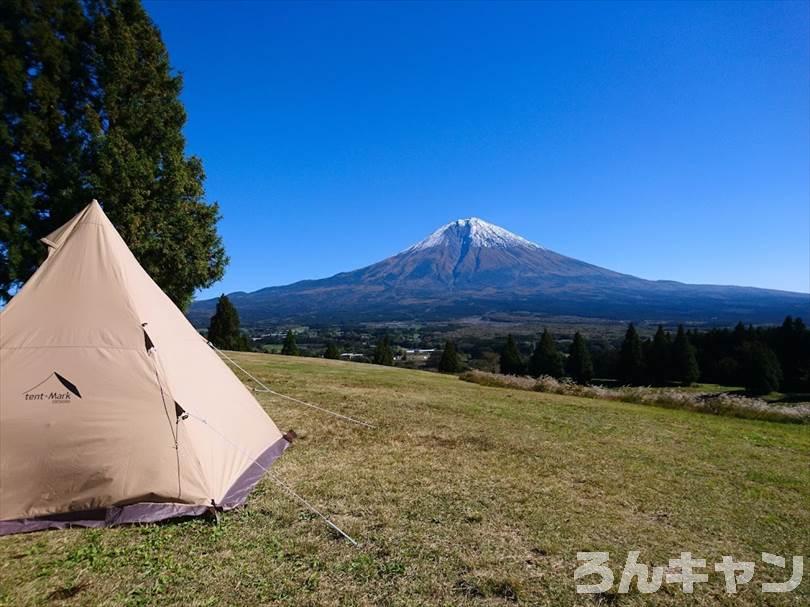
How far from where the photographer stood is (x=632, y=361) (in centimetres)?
5766

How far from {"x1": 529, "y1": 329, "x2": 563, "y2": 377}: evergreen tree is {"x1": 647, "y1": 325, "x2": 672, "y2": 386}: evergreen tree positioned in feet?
34.4

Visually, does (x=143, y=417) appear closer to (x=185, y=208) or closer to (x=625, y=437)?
(x=625, y=437)

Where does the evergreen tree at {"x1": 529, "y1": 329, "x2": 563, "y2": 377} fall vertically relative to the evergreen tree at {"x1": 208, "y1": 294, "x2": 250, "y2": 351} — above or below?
below

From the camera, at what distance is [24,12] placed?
1306cm

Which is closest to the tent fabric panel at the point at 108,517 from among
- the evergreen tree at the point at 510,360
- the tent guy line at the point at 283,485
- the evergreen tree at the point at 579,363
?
the tent guy line at the point at 283,485

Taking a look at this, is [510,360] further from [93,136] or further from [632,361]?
[93,136]

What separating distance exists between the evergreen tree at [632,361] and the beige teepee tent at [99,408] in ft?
195

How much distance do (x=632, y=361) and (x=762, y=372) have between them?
13195mm

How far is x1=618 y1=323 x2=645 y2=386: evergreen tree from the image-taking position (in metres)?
57.0

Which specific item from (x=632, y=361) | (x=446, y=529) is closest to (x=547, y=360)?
(x=632, y=361)

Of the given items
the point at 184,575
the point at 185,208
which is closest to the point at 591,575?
the point at 184,575

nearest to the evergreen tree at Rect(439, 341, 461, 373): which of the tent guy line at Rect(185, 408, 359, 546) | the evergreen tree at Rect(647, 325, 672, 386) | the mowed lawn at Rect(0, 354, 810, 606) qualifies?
the evergreen tree at Rect(647, 325, 672, 386)

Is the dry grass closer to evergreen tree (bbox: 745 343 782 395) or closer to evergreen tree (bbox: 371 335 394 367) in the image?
evergreen tree (bbox: 371 335 394 367)

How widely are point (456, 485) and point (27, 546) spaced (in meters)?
5.35
